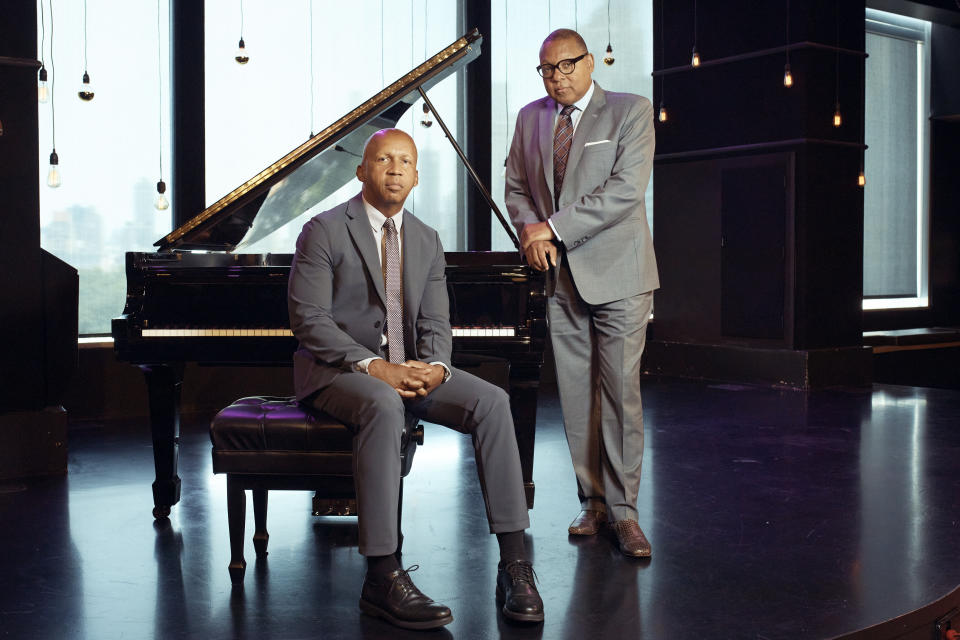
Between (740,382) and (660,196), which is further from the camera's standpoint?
(660,196)

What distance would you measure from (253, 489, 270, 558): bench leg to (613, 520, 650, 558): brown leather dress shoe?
119cm

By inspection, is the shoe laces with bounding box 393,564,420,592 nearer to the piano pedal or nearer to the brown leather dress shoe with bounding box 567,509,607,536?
the brown leather dress shoe with bounding box 567,509,607,536

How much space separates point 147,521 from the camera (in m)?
3.73

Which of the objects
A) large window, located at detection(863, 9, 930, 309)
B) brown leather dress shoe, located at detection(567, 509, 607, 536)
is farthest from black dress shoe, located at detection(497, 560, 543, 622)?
large window, located at detection(863, 9, 930, 309)

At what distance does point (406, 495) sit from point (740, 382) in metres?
4.22

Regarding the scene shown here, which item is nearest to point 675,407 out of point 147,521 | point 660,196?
point 660,196

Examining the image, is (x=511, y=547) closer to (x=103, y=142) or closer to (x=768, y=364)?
(x=103, y=142)

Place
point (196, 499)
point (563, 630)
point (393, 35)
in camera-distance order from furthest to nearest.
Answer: point (393, 35) < point (196, 499) < point (563, 630)

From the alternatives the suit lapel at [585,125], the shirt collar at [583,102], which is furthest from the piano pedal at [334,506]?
the shirt collar at [583,102]

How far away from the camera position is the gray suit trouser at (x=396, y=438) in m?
2.66

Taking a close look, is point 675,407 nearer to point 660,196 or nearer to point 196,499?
point 660,196

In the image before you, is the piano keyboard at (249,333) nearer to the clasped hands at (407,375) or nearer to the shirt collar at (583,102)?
the clasped hands at (407,375)

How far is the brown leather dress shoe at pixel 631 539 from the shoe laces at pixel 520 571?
59 cm

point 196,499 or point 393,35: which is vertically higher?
point 393,35
